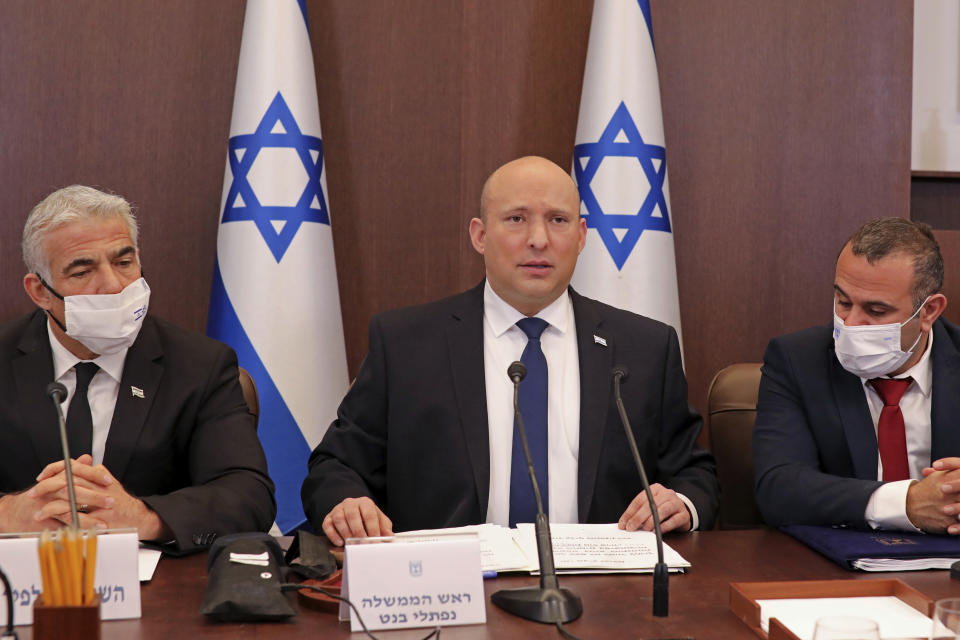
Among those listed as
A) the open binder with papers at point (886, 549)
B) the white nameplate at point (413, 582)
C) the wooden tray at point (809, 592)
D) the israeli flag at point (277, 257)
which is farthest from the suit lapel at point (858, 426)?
the israeli flag at point (277, 257)

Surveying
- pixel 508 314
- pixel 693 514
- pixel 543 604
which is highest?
pixel 508 314

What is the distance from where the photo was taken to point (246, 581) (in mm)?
1682

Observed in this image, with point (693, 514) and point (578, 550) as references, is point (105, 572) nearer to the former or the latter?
point (578, 550)

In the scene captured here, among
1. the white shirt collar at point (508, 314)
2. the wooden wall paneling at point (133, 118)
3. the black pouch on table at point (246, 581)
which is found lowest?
the black pouch on table at point (246, 581)

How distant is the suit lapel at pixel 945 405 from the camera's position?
2588 millimetres

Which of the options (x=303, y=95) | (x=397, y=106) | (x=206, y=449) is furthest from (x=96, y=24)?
(x=206, y=449)

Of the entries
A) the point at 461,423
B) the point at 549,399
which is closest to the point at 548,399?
the point at 549,399

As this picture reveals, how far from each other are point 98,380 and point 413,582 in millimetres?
1337

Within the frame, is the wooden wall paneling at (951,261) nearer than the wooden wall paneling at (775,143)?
Yes

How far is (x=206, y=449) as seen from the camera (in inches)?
99.9

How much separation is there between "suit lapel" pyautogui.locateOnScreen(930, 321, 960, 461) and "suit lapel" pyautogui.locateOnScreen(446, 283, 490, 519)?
116cm

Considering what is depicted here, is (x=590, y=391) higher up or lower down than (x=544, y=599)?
higher up

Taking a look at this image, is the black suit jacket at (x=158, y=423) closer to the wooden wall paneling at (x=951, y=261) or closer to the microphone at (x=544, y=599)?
the microphone at (x=544, y=599)

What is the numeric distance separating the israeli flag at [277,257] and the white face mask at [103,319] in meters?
1.04
